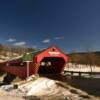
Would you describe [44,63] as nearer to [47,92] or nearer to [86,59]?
[47,92]

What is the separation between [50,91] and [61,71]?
15.0m

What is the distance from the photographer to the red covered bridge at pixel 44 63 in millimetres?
29594

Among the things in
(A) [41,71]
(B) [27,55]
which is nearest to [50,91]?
(B) [27,55]

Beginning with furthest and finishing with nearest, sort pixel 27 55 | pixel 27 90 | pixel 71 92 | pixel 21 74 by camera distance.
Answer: pixel 21 74
pixel 27 55
pixel 27 90
pixel 71 92

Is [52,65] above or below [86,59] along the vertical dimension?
below

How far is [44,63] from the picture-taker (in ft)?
129

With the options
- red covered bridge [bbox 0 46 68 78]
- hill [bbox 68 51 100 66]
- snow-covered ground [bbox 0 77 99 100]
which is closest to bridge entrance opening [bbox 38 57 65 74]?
red covered bridge [bbox 0 46 68 78]

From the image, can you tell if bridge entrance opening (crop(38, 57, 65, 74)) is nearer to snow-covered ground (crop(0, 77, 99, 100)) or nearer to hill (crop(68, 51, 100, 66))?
snow-covered ground (crop(0, 77, 99, 100))

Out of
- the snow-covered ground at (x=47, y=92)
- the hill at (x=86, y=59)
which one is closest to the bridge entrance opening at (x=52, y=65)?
the snow-covered ground at (x=47, y=92)

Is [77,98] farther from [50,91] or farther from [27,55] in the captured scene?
[27,55]

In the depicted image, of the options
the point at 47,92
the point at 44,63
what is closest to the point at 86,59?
the point at 44,63

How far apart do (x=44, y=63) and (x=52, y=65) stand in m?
2.32

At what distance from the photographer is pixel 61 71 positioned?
35844 mm

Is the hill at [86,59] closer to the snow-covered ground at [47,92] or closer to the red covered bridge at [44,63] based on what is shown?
the red covered bridge at [44,63]
